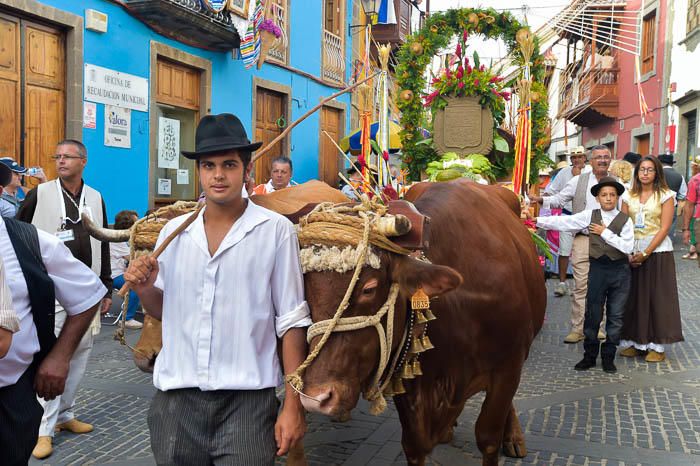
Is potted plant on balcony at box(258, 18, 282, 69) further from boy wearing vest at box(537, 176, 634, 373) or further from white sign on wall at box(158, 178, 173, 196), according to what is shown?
boy wearing vest at box(537, 176, 634, 373)

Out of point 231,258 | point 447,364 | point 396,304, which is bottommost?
point 447,364

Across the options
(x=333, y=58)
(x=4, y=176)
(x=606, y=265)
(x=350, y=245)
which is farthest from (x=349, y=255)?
(x=333, y=58)

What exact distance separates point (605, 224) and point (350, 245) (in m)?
4.54

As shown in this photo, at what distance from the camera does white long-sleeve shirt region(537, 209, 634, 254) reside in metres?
6.12

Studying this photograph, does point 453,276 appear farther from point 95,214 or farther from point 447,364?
point 95,214

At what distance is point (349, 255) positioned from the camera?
238 centimetres

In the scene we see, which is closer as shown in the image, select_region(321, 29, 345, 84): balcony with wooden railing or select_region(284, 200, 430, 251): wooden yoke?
select_region(284, 200, 430, 251): wooden yoke

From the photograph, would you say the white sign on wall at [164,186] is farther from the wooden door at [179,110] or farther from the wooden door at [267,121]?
the wooden door at [267,121]

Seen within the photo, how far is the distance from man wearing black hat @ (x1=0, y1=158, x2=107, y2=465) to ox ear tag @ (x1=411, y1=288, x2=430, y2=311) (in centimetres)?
123

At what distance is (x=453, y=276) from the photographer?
2590mm

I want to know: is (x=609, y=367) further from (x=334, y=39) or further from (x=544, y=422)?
(x=334, y=39)

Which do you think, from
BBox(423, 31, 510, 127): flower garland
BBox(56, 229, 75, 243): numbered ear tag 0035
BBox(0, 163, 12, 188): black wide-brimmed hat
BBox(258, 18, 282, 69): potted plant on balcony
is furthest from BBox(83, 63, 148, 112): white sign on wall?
BBox(0, 163, 12, 188): black wide-brimmed hat

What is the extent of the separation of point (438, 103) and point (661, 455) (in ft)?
14.7

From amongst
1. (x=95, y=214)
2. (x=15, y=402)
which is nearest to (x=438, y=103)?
(x=95, y=214)
